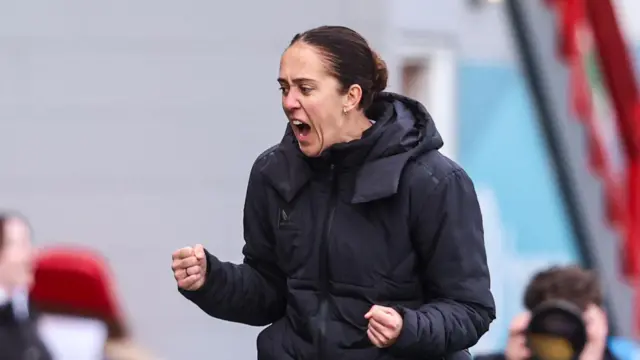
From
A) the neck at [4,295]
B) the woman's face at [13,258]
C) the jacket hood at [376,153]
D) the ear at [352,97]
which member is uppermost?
the ear at [352,97]

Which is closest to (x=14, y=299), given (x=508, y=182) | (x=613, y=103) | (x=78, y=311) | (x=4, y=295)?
(x=4, y=295)

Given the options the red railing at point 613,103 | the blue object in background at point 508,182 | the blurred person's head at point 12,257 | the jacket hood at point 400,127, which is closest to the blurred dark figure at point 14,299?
the blurred person's head at point 12,257

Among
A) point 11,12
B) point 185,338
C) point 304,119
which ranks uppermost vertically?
point 11,12

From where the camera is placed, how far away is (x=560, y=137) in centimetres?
650

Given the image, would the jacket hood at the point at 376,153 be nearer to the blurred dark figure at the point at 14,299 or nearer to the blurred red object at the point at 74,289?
the blurred dark figure at the point at 14,299

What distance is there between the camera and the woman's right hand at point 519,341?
3.70 meters

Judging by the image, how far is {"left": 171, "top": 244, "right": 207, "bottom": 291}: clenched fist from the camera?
8.23 feet

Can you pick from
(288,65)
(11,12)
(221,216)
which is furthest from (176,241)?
(288,65)

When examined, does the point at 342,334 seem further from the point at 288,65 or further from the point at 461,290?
the point at 288,65

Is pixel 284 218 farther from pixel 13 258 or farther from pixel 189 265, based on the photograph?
pixel 13 258

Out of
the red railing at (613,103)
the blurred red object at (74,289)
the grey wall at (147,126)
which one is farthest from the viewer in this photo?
the red railing at (613,103)

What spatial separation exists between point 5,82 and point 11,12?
27cm

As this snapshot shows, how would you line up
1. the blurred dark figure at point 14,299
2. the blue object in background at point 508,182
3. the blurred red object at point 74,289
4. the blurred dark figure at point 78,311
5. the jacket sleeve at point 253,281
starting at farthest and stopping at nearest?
the blue object in background at point 508,182, the blurred red object at point 74,289, the blurred dark figure at point 78,311, the blurred dark figure at point 14,299, the jacket sleeve at point 253,281

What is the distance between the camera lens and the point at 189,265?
251 cm
